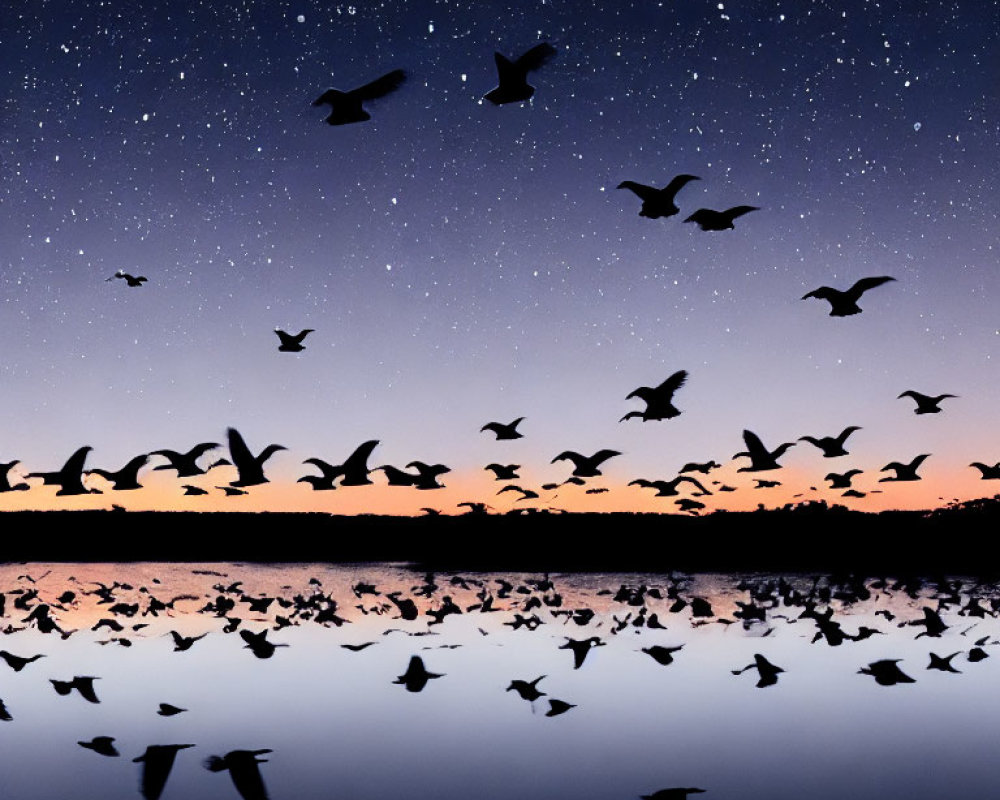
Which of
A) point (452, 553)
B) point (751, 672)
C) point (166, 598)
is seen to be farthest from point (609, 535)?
point (751, 672)

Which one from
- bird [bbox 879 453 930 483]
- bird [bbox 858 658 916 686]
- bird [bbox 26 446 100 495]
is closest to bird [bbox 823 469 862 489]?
bird [bbox 879 453 930 483]

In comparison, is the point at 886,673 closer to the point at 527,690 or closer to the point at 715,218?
the point at 527,690

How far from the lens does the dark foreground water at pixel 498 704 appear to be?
995 centimetres

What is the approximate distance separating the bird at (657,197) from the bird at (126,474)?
12.8m

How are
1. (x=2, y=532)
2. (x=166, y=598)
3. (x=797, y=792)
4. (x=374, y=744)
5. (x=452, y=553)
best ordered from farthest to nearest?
1. (x=2, y=532)
2. (x=452, y=553)
3. (x=166, y=598)
4. (x=374, y=744)
5. (x=797, y=792)

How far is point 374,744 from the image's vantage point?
11258mm

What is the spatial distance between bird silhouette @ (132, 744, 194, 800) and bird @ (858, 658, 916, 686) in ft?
32.5

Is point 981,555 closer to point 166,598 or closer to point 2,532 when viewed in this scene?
point 166,598

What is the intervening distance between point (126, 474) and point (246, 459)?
3.97 m

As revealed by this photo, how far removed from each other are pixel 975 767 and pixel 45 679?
1301 cm

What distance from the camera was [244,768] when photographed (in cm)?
1009

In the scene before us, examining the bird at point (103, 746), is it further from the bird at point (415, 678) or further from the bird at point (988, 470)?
the bird at point (988, 470)

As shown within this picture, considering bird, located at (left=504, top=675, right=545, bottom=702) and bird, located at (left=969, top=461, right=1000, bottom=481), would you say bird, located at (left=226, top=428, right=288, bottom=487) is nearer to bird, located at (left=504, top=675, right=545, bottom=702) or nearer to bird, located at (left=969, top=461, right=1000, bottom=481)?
bird, located at (left=504, top=675, right=545, bottom=702)

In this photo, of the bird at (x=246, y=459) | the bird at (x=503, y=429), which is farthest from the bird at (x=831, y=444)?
the bird at (x=246, y=459)
